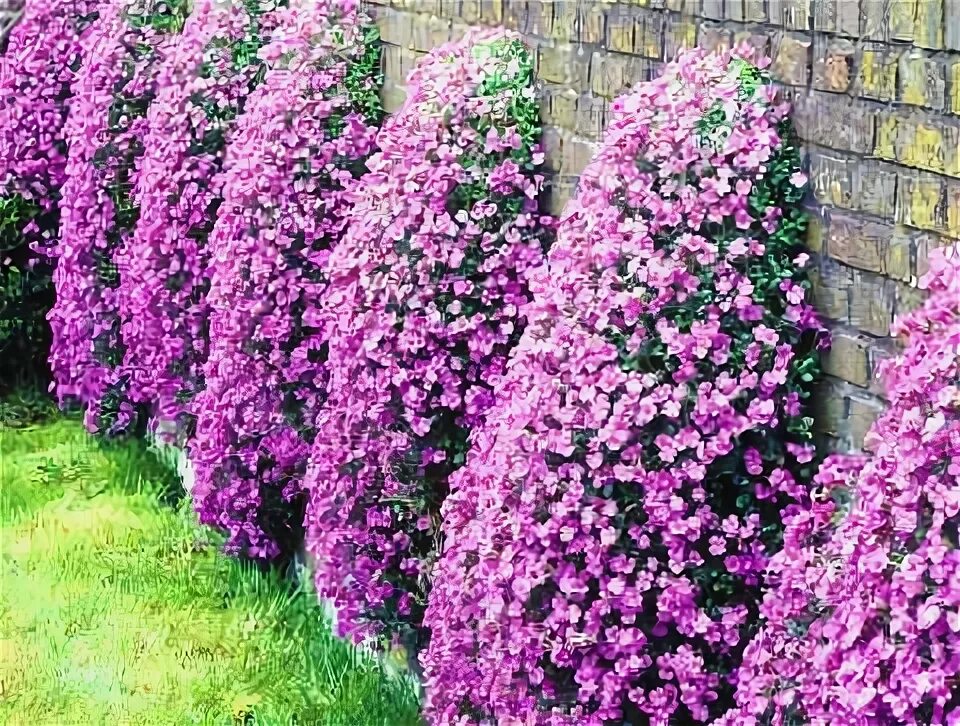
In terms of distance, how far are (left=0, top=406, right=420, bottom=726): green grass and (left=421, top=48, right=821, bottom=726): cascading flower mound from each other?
4.49 ft

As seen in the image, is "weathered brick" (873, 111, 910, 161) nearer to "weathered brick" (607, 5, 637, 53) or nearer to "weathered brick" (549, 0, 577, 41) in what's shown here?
"weathered brick" (607, 5, 637, 53)

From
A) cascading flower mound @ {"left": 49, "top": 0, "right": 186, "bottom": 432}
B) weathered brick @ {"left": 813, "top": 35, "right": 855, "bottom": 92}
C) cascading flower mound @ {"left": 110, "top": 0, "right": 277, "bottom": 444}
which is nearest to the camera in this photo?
weathered brick @ {"left": 813, "top": 35, "right": 855, "bottom": 92}

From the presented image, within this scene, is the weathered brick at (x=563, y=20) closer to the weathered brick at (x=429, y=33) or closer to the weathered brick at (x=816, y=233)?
the weathered brick at (x=429, y=33)

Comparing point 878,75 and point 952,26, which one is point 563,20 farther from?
point 952,26

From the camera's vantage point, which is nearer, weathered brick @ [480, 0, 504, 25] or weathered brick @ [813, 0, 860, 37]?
weathered brick @ [813, 0, 860, 37]

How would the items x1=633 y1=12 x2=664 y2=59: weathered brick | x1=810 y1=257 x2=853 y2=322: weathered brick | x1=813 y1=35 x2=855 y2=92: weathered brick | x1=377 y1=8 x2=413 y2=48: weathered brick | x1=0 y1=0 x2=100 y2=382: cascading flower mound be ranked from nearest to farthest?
x1=813 y1=35 x2=855 y2=92: weathered brick
x1=810 y1=257 x2=853 y2=322: weathered brick
x1=633 y1=12 x2=664 y2=59: weathered brick
x1=377 y1=8 x2=413 y2=48: weathered brick
x1=0 y1=0 x2=100 y2=382: cascading flower mound

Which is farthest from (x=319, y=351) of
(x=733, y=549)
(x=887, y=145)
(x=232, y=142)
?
(x=887, y=145)

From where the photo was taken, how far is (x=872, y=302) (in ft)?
10.5

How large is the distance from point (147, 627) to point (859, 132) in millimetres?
3532

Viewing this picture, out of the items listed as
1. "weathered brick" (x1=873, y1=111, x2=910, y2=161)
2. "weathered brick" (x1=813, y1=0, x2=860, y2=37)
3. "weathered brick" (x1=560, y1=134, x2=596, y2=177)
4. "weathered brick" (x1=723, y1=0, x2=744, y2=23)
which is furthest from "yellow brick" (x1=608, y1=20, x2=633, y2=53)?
"weathered brick" (x1=873, y1=111, x2=910, y2=161)

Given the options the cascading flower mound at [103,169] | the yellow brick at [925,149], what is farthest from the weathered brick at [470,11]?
the cascading flower mound at [103,169]

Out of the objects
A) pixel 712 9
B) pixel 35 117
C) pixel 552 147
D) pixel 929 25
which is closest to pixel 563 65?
pixel 552 147

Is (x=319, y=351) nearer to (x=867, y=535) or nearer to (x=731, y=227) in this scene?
(x=731, y=227)

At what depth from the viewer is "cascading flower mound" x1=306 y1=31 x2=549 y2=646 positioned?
432 cm
